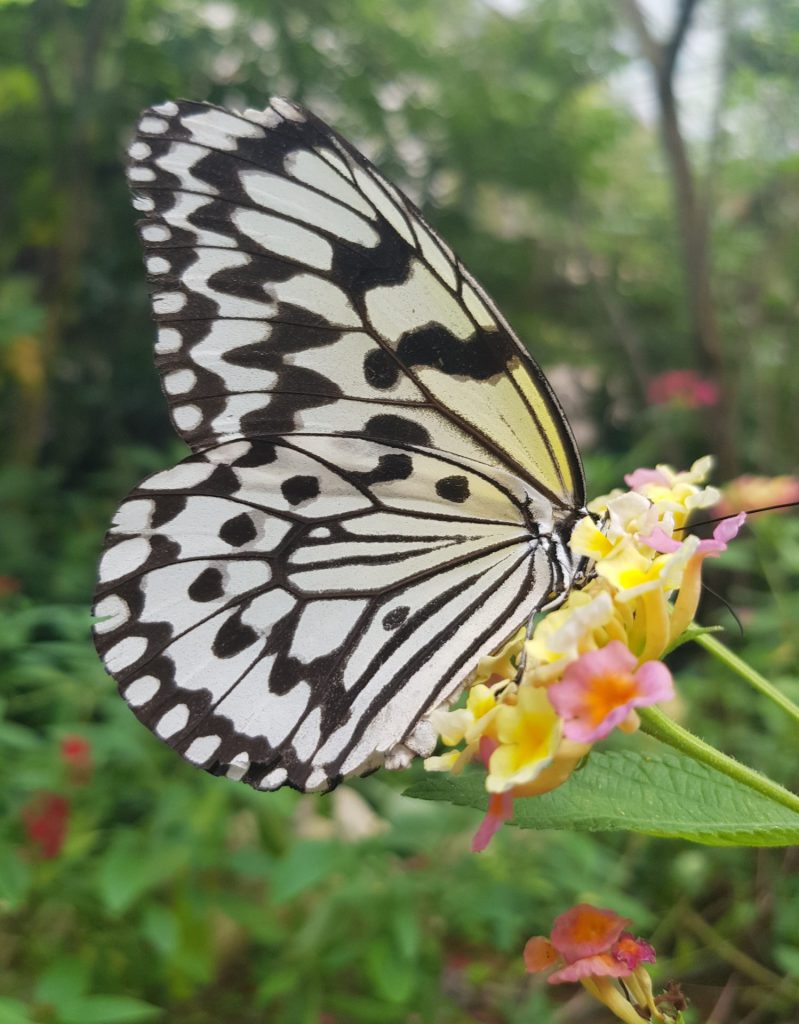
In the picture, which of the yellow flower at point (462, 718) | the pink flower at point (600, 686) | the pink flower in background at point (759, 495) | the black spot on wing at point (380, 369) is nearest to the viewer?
the pink flower at point (600, 686)

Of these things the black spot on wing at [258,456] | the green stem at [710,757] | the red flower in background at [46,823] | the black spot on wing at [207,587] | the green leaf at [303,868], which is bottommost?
the green leaf at [303,868]

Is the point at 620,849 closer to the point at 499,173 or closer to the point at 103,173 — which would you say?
the point at 499,173

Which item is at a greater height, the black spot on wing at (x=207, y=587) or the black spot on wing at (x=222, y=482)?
the black spot on wing at (x=222, y=482)

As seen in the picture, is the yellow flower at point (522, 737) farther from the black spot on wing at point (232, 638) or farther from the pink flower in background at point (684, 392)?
the pink flower in background at point (684, 392)

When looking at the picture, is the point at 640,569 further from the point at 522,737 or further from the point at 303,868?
the point at 303,868

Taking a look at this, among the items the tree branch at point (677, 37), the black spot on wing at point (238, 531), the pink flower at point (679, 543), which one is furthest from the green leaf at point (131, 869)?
the tree branch at point (677, 37)

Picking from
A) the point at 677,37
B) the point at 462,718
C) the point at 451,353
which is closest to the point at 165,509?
the point at 451,353

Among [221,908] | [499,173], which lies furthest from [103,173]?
[221,908]
